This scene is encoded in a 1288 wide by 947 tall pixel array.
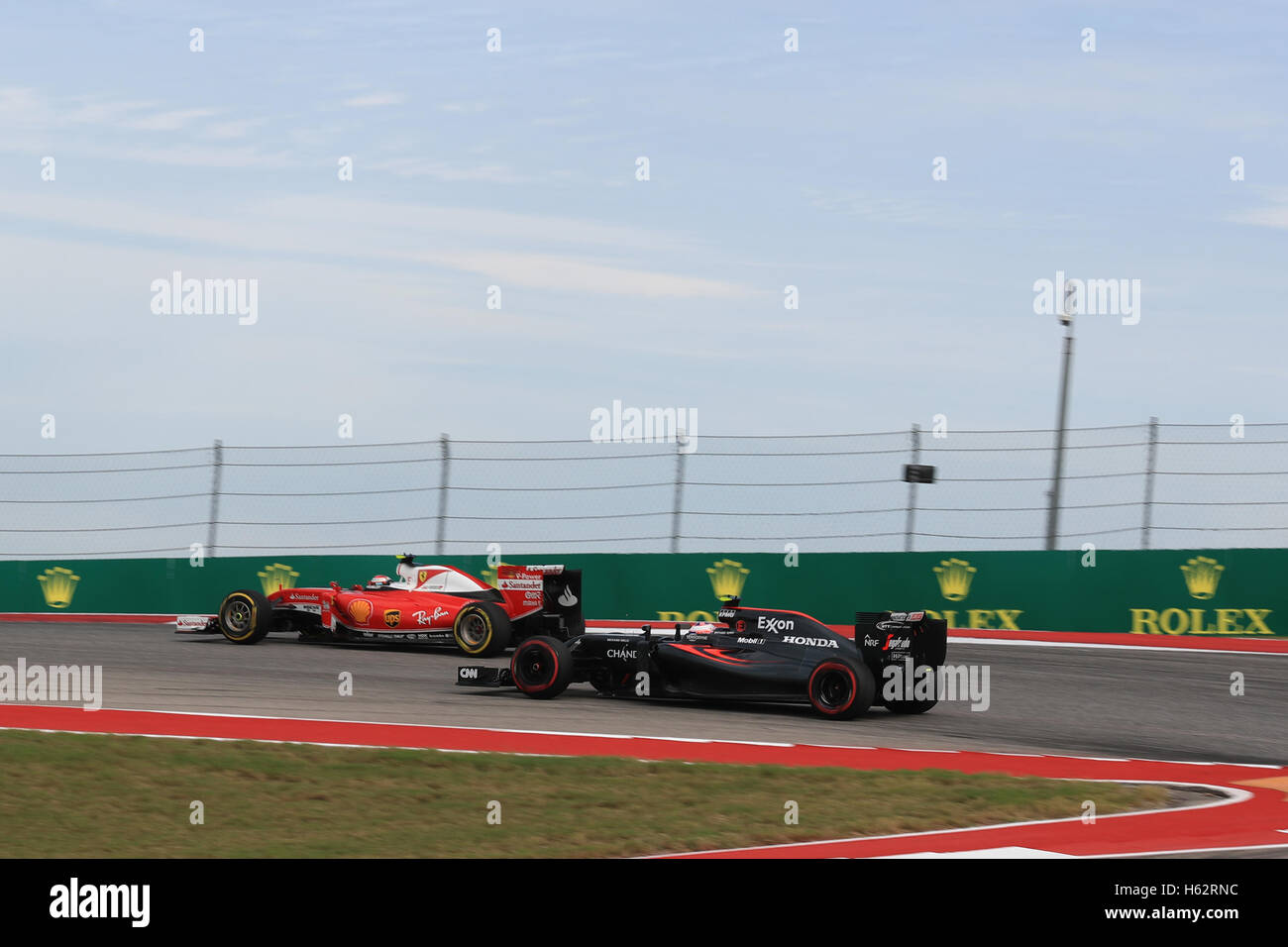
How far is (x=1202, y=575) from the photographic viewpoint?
1961 cm

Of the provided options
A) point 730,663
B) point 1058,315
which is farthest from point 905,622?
point 1058,315

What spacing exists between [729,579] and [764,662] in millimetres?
6998

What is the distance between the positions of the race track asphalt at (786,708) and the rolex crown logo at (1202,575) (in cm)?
159

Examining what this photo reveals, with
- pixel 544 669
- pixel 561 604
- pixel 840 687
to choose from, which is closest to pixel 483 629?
pixel 561 604

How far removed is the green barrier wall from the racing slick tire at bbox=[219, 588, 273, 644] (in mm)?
3350

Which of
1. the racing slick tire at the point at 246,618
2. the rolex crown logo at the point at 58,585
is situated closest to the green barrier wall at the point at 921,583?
the rolex crown logo at the point at 58,585

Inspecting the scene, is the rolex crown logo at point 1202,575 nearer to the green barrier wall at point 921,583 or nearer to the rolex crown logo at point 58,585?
the green barrier wall at point 921,583

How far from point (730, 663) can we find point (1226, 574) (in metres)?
8.62

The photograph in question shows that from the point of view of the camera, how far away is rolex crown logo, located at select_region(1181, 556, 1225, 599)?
19.5m

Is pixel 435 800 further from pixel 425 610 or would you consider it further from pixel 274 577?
pixel 274 577

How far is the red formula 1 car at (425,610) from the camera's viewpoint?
54.2ft

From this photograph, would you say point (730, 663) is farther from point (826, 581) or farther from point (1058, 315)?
point (1058, 315)

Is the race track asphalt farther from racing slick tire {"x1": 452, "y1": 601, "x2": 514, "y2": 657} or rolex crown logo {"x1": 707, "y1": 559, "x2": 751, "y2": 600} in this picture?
rolex crown logo {"x1": 707, "y1": 559, "x2": 751, "y2": 600}

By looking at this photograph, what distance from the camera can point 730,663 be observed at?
14078 mm
